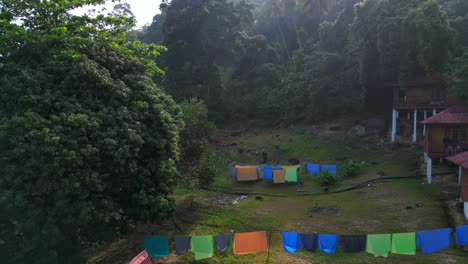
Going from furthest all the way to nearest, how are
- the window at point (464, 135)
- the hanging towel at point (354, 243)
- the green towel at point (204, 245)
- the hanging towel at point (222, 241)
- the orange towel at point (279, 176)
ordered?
the orange towel at point (279, 176), the window at point (464, 135), the hanging towel at point (222, 241), the green towel at point (204, 245), the hanging towel at point (354, 243)

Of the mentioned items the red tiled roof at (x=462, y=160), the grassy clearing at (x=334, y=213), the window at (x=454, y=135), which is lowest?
the grassy clearing at (x=334, y=213)

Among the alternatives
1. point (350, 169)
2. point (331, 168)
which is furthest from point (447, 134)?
point (331, 168)

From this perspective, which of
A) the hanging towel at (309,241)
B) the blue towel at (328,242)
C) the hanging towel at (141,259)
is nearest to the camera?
the hanging towel at (141,259)

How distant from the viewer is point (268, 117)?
149 ft

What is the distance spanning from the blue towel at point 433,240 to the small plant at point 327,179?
13.4m

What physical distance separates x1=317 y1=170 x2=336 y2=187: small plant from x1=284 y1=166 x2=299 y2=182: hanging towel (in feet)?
5.69

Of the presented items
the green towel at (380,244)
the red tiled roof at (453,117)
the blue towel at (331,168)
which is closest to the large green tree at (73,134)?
the green towel at (380,244)

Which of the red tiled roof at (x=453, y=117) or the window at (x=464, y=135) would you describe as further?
the window at (x=464, y=135)

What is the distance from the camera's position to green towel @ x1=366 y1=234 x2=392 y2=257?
13117 millimetres

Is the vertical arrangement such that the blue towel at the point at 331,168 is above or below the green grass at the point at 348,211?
above

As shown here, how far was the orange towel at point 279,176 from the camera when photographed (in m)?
28.0

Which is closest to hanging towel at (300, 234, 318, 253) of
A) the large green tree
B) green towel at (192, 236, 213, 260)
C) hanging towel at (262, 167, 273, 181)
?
green towel at (192, 236, 213, 260)

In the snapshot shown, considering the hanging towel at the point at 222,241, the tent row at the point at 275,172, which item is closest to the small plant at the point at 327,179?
the tent row at the point at 275,172

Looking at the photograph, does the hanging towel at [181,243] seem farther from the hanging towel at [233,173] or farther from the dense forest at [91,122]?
the hanging towel at [233,173]
